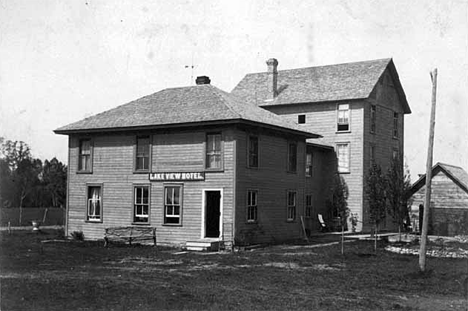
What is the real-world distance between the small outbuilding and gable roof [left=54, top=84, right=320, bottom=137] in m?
7.66

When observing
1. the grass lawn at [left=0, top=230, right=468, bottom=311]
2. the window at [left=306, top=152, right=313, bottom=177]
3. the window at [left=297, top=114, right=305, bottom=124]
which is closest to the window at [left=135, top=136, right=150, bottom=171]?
the grass lawn at [left=0, top=230, right=468, bottom=311]

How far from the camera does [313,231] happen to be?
39.2 m

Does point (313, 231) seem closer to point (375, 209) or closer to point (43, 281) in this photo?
point (375, 209)

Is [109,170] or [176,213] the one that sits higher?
[109,170]

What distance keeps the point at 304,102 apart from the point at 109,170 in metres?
15.9

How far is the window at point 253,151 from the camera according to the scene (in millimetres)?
28578

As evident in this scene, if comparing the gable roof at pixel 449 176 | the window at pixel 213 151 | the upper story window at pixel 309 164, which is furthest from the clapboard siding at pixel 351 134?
the window at pixel 213 151

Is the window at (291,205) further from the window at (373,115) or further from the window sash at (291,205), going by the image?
the window at (373,115)

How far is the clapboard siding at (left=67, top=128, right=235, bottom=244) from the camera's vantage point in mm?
27656

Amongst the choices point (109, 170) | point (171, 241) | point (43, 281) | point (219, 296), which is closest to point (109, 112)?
point (109, 170)

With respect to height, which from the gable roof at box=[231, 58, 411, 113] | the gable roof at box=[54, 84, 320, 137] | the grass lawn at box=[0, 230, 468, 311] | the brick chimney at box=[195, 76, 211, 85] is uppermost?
the gable roof at box=[231, 58, 411, 113]

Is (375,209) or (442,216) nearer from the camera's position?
(375,209)

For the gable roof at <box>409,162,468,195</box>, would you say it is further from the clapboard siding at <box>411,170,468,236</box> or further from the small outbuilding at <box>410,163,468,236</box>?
the clapboard siding at <box>411,170,468,236</box>

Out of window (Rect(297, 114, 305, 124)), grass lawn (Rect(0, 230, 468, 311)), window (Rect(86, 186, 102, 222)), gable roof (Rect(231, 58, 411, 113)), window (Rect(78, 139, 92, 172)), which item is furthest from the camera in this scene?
window (Rect(297, 114, 305, 124))
